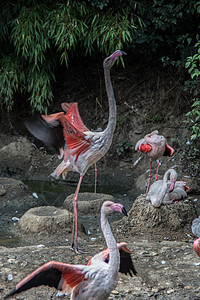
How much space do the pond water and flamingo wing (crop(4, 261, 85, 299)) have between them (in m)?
2.26

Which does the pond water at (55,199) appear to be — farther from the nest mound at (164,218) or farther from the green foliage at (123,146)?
the green foliage at (123,146)

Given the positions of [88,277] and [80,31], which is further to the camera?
[80,31]

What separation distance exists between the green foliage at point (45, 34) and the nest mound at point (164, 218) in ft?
12.7

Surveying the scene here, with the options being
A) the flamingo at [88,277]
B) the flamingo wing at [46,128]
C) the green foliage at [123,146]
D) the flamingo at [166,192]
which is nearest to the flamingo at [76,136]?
the flamingo wing at [46,128]

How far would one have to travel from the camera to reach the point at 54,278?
247 cm

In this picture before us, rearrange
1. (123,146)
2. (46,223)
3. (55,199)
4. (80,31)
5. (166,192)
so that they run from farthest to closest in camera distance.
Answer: (123,146)
(80,31)
(55,199)
(46,223)
(166,192)

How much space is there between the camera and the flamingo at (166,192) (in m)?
4.61

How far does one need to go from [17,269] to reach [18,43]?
236 inches

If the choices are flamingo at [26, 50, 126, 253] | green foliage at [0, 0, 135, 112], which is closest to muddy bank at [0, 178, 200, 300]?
flamingo at [26, 50, 126, 253]

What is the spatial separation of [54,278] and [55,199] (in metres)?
4.37

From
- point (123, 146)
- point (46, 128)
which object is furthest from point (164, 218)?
point (123, 146)

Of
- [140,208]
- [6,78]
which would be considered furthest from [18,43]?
[140,208]

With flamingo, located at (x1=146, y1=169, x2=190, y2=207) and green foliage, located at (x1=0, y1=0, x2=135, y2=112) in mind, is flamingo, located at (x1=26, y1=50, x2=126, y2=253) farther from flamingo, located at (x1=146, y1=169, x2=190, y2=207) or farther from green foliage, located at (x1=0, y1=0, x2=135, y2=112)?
green foliage, located at (x1=0, y1=0, x2=135, y2=112)

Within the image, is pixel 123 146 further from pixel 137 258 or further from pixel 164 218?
pixel 137 258
